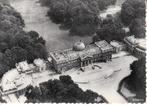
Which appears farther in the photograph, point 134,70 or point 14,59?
point 14,59

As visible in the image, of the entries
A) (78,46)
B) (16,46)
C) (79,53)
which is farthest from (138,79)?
(16,46)

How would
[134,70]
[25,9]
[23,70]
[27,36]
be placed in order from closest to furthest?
[134,70], [23,70], [27,36], [25,9]

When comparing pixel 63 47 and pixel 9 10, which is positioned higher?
pixel 9 10

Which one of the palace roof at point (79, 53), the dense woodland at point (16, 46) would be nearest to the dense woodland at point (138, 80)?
the palace roof at point (79, 53)

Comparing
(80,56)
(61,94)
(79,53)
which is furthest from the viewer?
(79,53)

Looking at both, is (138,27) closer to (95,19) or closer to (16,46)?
(95,19)

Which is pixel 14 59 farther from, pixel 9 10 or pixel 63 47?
pixel 9 10

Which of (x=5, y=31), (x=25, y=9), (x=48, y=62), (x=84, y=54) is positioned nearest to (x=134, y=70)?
(x=84, y=54)

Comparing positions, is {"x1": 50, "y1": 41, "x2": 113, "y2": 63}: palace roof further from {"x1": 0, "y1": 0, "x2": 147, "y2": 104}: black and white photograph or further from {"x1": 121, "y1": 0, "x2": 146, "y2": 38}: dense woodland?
{"x1": 121, "y1": 0, "x2": 146, "y2": 38}: dense woodland
